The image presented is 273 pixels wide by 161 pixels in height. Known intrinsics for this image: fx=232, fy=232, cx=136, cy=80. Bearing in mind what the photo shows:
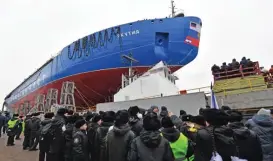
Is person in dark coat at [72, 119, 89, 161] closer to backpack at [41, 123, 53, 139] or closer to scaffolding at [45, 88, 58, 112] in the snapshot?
backpack at [41, 123, 53, 139]

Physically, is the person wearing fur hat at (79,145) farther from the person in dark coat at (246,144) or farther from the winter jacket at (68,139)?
the person in dark coat at (246,144)

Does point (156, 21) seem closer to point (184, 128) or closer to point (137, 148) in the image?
point (184, 128)

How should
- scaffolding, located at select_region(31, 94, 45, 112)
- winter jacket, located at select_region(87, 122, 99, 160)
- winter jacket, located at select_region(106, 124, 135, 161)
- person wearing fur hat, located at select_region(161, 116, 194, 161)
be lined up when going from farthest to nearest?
scaffolding, located at select_region(31, 94, 45, 112) → winter jacket, located at select_region(87, 122, 99, 160) → winter jacket, located at select_region(106, 124, 135, 161) → person wearing fur hat, located at select_region(161, 116, 194, 161)

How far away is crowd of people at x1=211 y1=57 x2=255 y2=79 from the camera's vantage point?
507 inches

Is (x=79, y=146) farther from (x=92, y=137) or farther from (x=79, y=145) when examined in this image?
(x=92, y=137)

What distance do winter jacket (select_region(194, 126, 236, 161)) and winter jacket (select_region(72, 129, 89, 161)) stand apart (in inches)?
83.0

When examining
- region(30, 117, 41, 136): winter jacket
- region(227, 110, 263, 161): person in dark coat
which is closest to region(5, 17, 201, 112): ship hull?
region(30, 117, 41, 136): winter jacket

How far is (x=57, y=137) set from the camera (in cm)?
489

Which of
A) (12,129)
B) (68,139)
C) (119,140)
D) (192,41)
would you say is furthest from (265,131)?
(192,41)

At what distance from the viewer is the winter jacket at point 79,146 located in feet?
13.3

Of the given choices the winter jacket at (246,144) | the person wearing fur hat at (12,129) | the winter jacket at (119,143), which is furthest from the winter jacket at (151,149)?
the person wearing fur hat at (12,129)

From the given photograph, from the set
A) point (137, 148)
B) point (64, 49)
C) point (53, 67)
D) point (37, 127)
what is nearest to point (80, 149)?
point (137, 148)

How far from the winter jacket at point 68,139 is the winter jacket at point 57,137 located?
0.91ft

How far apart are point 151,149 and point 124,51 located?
15.1 m
